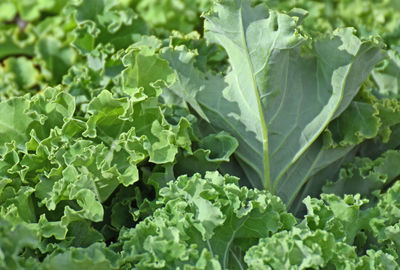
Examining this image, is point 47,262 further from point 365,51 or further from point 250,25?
point 365,51

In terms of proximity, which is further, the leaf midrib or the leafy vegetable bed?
the leaf midrib

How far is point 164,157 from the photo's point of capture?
2188mm

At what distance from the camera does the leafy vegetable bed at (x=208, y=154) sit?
1.95 m

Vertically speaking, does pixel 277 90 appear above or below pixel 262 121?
above

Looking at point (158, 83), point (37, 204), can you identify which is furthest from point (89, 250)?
point (158, 83)

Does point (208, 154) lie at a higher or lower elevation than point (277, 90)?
lower

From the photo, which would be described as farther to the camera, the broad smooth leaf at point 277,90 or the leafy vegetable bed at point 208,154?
the broad smooth leaf at point 277,90

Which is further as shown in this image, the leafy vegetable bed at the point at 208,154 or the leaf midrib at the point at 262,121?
the leaf midrib at the point at 262,121

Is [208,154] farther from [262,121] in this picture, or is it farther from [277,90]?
[277,90]

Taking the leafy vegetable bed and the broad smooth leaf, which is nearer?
the leafy vegetable bed

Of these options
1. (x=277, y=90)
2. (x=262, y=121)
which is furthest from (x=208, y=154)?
(x=277, y=90)

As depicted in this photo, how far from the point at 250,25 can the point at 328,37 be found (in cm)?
37

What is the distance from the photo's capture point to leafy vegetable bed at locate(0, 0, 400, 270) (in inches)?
76.7

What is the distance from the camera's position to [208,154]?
2.29 meters
